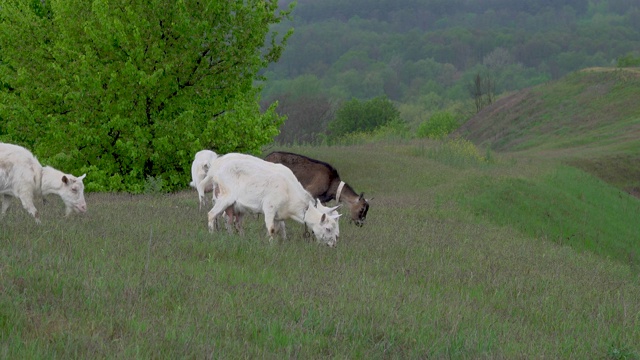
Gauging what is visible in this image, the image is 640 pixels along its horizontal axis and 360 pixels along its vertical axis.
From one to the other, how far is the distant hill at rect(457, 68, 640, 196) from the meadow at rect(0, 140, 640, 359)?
98.4 feet

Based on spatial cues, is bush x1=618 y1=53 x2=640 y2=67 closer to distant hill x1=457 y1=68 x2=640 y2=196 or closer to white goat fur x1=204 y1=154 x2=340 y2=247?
distant hill x1=457 y1=68 x2=640 y2=196

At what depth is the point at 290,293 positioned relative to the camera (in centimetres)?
792

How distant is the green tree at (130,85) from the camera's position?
22.4 m

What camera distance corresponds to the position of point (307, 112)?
10481 centimetres

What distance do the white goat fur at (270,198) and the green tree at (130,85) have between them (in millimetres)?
9485

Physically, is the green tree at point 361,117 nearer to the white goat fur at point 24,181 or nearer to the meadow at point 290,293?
the meadow at point 290,293

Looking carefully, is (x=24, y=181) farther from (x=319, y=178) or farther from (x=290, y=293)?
(x=319, y=178)

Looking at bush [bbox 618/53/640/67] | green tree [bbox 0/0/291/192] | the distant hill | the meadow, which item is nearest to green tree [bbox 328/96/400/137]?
the distant hill

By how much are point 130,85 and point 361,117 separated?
72.6 m

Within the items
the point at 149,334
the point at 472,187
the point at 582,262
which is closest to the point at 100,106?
the point at 472,187

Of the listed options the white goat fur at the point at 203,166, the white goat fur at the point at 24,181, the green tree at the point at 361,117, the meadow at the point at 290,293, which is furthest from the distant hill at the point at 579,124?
the white goat fur at the point at 24,181

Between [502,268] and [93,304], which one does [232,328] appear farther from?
[502,268]

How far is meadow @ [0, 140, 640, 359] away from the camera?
614 cm

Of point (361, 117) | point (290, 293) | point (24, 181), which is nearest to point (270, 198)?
point (24, 181)
